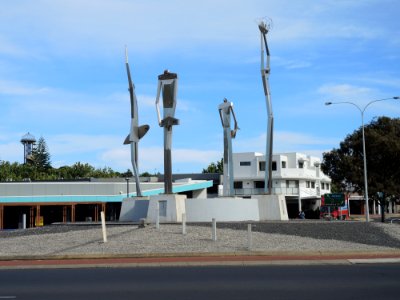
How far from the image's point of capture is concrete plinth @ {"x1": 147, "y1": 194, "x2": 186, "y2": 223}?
1155 inches

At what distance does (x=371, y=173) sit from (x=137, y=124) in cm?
2135

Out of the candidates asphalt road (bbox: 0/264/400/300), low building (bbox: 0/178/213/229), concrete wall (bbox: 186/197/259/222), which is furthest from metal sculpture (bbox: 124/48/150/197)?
low building (bbox: 0/178/213/229)

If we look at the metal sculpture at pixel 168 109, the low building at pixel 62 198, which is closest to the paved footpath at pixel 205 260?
the metal sculpture at pixel 168 109

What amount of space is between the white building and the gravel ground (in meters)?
44.3

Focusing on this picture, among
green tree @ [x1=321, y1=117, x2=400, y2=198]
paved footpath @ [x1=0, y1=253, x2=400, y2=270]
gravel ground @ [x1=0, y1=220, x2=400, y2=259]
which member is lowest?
paved footpath @ [x1=0, y1=253, x2=400, y2=270]

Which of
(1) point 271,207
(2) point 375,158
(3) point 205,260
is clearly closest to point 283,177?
(2) point 375,158

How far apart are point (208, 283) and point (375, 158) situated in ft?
116

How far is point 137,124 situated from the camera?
32.9 m

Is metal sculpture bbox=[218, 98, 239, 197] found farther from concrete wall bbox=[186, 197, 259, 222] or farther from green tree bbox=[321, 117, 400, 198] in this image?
green tree bbox=[321, 117, 400, 198]

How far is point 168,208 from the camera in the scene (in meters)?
29.6

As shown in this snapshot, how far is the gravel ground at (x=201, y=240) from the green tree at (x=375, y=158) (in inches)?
697

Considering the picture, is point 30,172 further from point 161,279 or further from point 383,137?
point 161,279

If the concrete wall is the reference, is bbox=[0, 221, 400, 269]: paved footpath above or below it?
below

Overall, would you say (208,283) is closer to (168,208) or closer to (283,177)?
(168,208)
